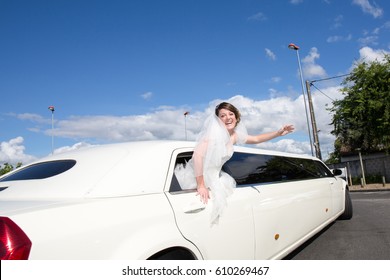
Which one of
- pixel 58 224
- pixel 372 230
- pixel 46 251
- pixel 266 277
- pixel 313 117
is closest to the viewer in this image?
pixel 46 251

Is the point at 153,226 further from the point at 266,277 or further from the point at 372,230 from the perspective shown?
the point at 372,230

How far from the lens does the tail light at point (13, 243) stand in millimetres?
1573

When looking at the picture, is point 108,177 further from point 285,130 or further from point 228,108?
point 285,130

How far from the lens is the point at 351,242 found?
4957mm

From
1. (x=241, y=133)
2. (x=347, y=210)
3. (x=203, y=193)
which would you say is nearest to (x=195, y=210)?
(x=203, y=193)

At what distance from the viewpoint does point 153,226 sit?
207 cm

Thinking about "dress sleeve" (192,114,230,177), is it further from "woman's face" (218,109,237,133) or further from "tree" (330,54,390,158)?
"tree" (330,54,390,158)

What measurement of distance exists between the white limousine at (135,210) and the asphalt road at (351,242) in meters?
0.83

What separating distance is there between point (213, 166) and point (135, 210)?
98 cm

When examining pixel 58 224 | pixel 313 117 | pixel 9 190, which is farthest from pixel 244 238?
pixel 313 117

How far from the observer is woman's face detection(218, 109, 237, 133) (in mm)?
3383

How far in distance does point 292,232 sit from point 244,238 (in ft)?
3.88

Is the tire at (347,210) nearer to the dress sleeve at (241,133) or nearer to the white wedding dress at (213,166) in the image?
the dress sleeve at (241,133)

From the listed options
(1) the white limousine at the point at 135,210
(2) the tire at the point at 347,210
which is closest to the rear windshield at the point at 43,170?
(1) the white limousine at the point at 135,210
